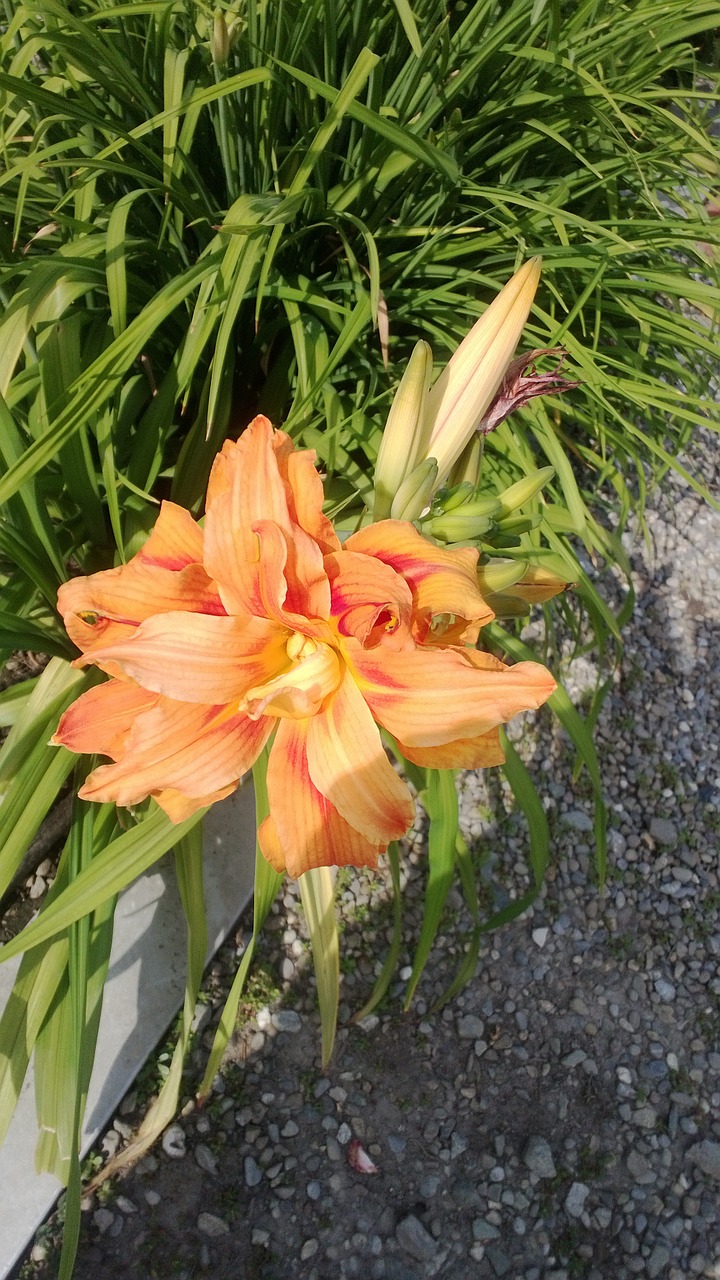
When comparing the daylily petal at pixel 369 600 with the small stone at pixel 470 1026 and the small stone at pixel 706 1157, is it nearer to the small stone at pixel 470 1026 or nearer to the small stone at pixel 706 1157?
the small stone at pixel 470 1026

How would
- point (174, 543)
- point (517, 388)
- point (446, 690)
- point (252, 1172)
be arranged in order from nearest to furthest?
1. point (446, 690)
2. point (174, 543)
3. point (517, 388)
4. point (252, 1172)

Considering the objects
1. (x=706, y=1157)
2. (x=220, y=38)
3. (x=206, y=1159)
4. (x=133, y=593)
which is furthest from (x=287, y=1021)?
(x=220, y=38)

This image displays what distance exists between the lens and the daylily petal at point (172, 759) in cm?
73

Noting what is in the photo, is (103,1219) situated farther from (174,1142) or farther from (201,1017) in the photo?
(201,1017)

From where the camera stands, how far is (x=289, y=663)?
2.65 ft

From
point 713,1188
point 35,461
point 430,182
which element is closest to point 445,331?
point 430,182

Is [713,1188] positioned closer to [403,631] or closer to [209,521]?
[403,631]

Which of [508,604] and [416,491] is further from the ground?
[416,491]

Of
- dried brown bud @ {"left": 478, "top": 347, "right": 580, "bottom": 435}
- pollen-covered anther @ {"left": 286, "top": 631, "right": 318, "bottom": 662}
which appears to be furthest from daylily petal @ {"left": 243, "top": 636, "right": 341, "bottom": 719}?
dried brown bud @ {"left": 478, "top": 347, "right": 580, "bottom": 435}

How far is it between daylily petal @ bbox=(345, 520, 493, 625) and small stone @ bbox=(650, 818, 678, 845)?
1.77 metres

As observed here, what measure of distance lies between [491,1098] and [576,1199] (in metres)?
0.27

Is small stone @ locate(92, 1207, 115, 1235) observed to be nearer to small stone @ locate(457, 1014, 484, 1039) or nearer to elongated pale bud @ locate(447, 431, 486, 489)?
small stone @ locate(457, 1014, 484, 1039)

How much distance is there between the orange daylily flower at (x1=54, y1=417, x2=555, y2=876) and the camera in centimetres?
70

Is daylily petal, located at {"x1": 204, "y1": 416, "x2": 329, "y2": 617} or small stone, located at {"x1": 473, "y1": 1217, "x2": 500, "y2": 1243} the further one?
small stone, located at {"x1": 473, "y1": 1217, "x2": 500, "y2": 1243}
